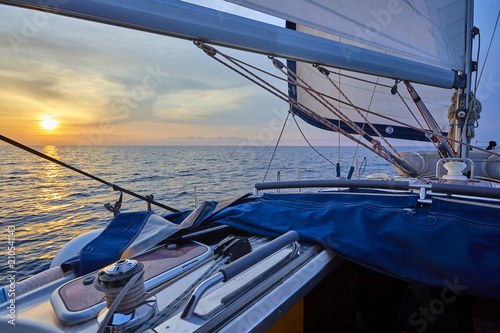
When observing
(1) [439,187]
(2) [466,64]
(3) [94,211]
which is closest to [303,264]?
(1) [439,187]

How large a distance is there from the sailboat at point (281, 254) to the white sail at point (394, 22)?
0.06 ft

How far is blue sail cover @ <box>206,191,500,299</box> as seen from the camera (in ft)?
3.85

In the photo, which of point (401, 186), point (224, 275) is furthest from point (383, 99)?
point (224, 275)

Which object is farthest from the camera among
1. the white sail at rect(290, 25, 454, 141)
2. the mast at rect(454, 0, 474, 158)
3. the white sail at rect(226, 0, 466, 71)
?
the white sail at rect(290, 25, 454, 141)

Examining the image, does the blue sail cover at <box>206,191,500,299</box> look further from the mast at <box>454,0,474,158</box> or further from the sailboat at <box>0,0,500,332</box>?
the mast at <box>454,0,474,158</box>

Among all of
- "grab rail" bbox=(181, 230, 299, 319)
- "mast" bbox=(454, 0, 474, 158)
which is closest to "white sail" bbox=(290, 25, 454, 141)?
"mast" bbox=(454, 0, 474, 158)

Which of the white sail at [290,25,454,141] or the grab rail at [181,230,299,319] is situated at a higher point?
the white sail at [290,25,454,141]

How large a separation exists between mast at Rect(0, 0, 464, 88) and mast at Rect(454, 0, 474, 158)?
1278 millimetres

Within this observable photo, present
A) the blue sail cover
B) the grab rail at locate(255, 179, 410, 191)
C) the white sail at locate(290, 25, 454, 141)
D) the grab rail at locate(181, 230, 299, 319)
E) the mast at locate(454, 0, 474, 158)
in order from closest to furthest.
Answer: the grab rail at locate(181, 230, 299, 319)
the blue sail cover
the grab rail at locate(255, 179, 410, 191)
the mast at locate(454, 0, 474, 158)
the white sail at locate(290, 25, 454, 141)

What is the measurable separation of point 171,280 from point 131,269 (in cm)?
42

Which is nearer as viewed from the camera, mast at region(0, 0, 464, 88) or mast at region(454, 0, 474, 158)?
mast at region(0, 0, 464, 88)

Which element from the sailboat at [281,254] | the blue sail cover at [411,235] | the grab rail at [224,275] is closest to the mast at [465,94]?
the sailboat at [281,254]

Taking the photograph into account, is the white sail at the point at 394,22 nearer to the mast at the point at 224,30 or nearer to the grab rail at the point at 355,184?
the mast at the point at 224,30

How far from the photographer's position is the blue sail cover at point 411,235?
1.17 m
